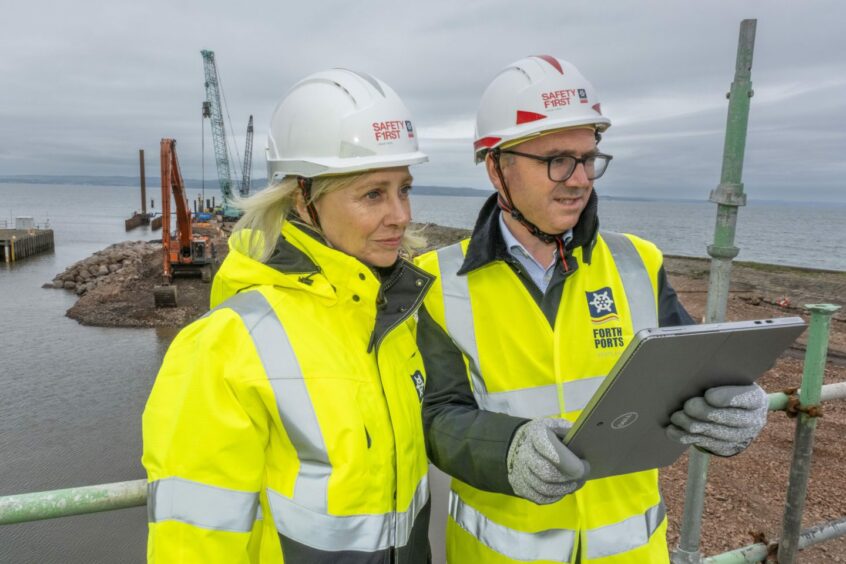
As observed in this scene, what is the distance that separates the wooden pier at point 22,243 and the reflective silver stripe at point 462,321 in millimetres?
54097

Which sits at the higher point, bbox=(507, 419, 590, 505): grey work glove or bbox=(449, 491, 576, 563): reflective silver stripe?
bbox=(507, 419, 590, 505): grey work glove

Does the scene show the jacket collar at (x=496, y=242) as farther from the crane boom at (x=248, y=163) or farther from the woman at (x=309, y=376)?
the crane boom at (x=248, y=163)

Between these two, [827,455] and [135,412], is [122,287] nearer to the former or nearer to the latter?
[135,412]

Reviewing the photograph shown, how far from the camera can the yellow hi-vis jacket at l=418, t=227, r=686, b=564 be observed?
214 centimetres

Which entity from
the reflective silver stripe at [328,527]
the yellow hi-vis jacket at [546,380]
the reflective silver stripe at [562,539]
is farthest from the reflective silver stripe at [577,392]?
the reflective silver stripe at [328,527]

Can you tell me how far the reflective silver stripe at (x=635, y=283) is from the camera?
7.72 feet

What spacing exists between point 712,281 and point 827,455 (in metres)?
6.98

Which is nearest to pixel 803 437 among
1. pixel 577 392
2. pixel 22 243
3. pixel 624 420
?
pixel 577 392

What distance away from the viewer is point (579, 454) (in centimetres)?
181

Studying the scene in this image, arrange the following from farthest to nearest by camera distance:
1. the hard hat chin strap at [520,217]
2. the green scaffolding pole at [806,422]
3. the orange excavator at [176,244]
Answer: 1. the orange excavator at [176,244]
2. the green scaffolding pole at [806,422]
3. the hard hat chin strap at [520,217]

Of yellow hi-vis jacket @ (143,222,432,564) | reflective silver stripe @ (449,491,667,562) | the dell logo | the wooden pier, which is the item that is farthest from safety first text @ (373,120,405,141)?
the wooden pier

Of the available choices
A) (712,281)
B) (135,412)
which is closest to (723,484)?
(712,281)

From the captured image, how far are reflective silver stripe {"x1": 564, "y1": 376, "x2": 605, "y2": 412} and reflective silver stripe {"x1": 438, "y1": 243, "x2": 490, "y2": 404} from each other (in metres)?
0.28

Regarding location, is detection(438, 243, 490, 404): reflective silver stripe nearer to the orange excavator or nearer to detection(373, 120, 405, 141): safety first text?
detection(373, 120, 405, 141): safety first text
